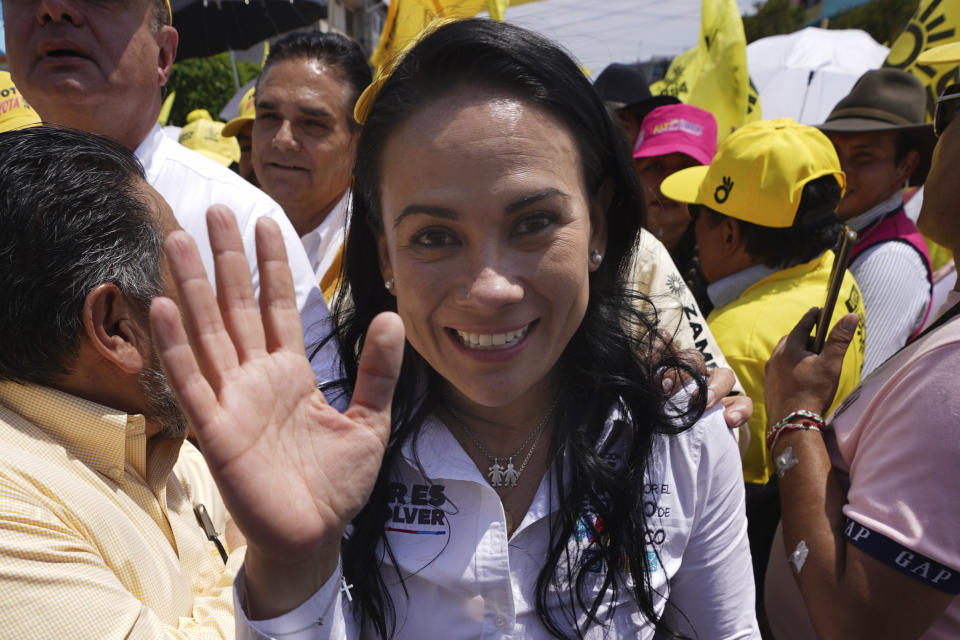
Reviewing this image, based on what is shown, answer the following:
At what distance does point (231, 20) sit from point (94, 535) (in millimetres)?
7474

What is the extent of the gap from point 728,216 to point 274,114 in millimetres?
2141

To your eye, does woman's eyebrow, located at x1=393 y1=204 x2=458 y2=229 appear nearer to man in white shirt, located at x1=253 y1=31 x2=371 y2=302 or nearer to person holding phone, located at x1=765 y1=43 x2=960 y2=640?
person holding phone, located at x1=765 y1=43 x2=960 y2=640

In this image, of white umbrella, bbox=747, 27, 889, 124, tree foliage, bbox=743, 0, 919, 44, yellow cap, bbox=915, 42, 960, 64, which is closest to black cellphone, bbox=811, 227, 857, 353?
yellow cap, bbox=915, 42, 960, 64

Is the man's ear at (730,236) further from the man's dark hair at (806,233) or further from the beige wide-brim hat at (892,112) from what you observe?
the beige wide-brim hat at (892,112)

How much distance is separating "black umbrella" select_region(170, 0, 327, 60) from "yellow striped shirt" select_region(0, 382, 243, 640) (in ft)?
22.9

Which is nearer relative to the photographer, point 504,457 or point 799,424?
point 504,457

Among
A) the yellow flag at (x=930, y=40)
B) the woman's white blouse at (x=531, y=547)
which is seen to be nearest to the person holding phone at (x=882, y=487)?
the woman's white blouse at (x=531, y=547)

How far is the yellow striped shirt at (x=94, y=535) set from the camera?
3.79 ft

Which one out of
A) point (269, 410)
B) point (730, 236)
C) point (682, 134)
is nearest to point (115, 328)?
point (269, 410)

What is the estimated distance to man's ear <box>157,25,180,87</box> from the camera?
250 centimetres

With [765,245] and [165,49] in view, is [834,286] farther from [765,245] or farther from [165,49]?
[165,49]

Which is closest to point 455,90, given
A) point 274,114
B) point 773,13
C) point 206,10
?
point 274,114

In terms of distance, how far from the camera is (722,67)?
15.3ft

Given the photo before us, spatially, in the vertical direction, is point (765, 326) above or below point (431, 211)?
below
